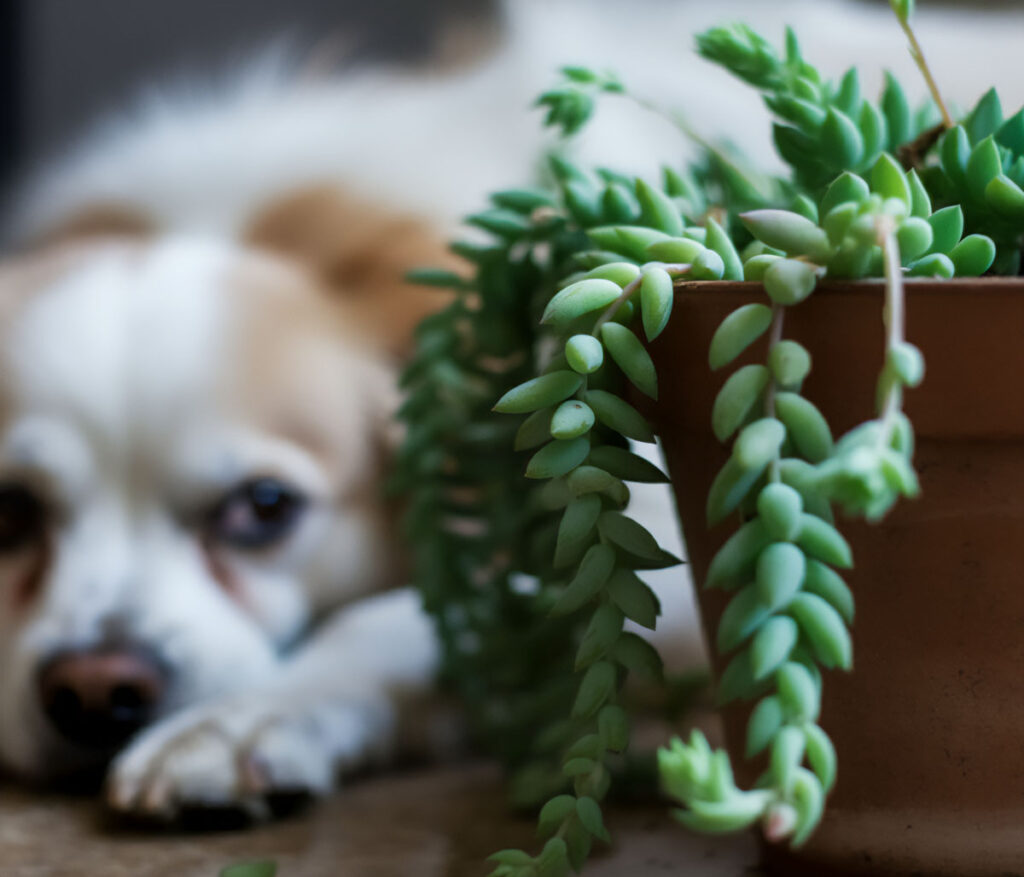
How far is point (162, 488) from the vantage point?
104 cm

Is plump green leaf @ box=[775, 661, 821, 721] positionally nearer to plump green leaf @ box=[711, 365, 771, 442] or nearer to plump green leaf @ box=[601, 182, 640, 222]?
plump green leaf @ box=[711, 365, 771, 442]

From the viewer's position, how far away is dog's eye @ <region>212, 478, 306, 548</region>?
41.8 inches

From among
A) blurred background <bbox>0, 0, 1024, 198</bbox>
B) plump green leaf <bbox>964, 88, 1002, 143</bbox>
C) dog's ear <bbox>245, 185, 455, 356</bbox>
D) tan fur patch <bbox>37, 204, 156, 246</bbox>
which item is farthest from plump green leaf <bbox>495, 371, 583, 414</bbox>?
blurred background <bbox>0, 0, 1024, 198</bbox>

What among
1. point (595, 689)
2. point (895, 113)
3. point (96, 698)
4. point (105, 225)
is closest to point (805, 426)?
point (595, 689)

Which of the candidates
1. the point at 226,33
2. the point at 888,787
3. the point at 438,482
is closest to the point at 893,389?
the point at 888,787

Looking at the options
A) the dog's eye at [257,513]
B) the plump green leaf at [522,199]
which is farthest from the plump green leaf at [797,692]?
the dog's eye at [257,513]

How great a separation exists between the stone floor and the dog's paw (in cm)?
2

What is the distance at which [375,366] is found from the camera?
1.25 m

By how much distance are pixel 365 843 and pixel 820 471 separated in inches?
16.8

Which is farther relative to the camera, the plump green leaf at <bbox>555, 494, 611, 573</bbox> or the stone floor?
the stone floor

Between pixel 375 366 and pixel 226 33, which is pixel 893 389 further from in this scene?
pixel 226 33

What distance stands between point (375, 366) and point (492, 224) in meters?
0.67

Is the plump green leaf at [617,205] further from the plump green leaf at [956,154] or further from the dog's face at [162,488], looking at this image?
the dog's face at [162,488]

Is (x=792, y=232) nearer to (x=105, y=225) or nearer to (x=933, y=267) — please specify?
(x=933, y=267)
